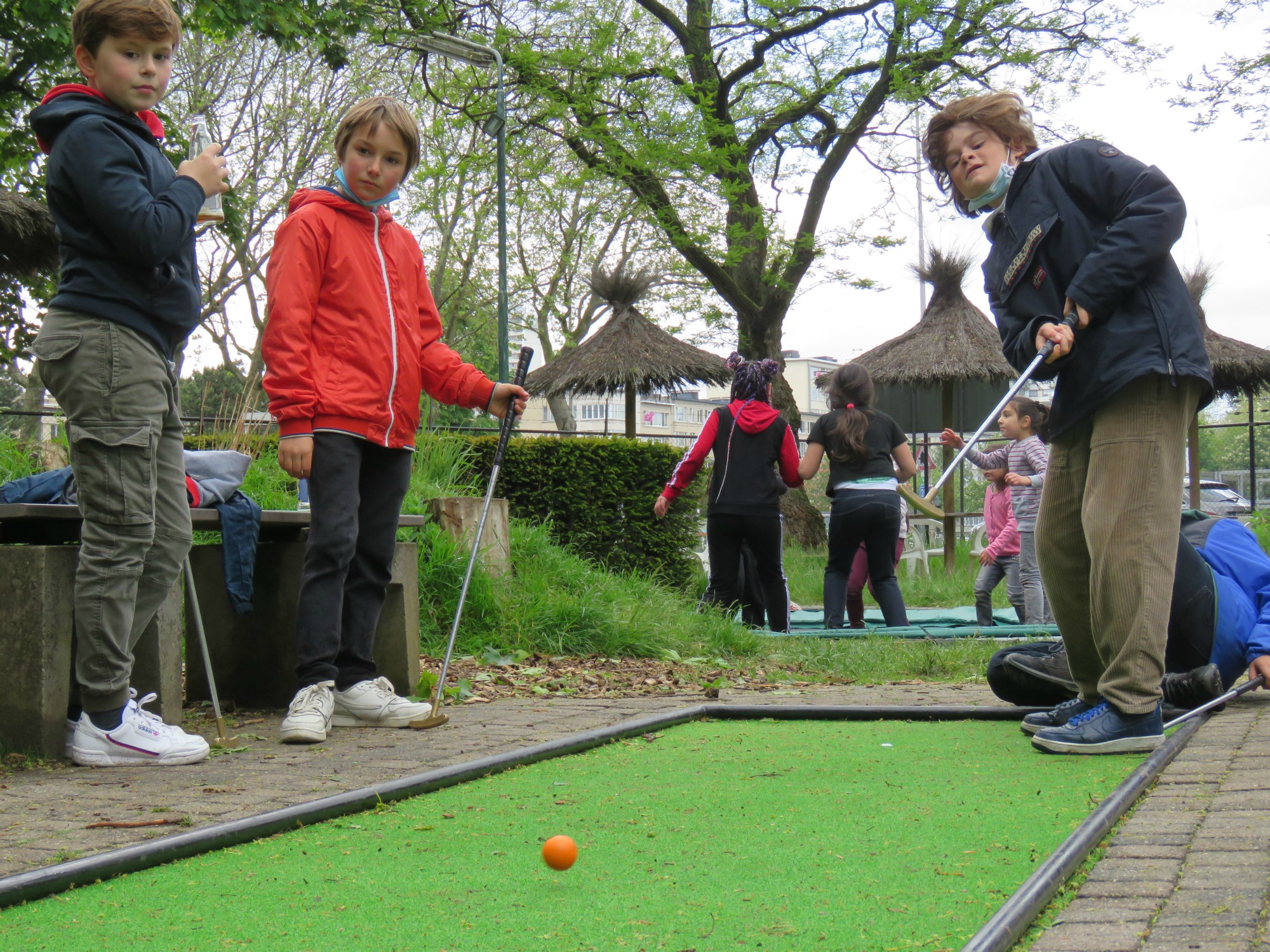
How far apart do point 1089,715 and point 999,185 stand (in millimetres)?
1585

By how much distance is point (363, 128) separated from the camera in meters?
3.92

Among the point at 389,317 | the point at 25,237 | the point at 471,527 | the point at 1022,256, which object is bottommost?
the point at 471,527

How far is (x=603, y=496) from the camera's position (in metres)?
9.03

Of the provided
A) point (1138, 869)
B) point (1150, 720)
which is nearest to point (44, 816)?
point (1138, 869)

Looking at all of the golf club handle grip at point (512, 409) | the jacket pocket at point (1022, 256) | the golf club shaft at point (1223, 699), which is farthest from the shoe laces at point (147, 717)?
the golf club shaft at point (1223, 699)

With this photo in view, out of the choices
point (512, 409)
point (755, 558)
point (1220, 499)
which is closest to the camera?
point (512, 409)

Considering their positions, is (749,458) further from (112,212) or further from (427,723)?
(112,212)

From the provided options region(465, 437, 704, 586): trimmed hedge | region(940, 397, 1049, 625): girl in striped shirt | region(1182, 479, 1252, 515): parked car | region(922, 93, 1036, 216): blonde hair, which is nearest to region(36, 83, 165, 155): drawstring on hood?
region(922, 93, 1036, 216): blonde hair

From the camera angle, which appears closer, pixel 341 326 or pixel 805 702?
pixel 341 326

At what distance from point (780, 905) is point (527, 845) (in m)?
0.65

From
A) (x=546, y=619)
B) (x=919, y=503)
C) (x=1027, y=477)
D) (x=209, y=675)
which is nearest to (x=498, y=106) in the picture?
(x=1027, y=477)

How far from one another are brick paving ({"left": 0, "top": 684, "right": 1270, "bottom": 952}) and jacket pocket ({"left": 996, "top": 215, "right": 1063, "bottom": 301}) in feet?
4.65

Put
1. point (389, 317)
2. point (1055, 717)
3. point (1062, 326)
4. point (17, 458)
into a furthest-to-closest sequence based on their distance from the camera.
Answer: point (17, 458), point (389, 317), point (1055, 717), point (1062, 326)

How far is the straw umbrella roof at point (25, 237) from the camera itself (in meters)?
10.9
